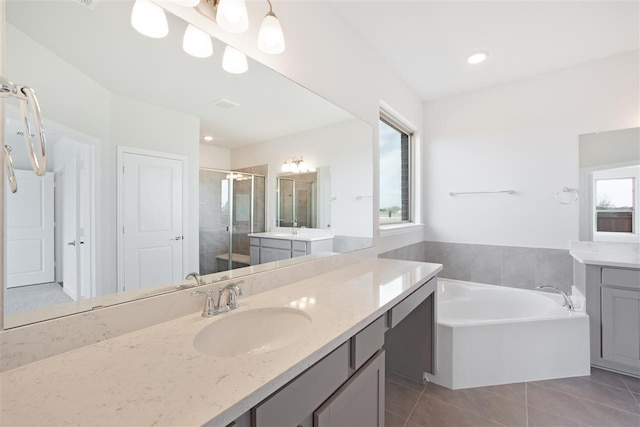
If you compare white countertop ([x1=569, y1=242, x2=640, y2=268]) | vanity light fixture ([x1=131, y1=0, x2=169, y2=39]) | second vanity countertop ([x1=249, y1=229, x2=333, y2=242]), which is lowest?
white countertop ([x1=569, y1=242, x2=640, y2=268])

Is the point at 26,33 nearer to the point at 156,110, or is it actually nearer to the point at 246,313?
the point at 156,110

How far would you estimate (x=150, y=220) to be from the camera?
98 centimetres

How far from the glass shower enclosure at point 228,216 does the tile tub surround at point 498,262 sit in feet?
4.32

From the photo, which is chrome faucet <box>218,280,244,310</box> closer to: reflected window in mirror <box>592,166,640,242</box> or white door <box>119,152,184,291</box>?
white door <box>119,152,184,291</box>

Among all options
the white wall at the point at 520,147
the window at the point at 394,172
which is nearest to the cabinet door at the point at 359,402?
the window at the point at 394,172

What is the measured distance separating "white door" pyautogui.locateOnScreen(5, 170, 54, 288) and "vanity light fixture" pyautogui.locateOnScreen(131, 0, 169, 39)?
1.83 ft

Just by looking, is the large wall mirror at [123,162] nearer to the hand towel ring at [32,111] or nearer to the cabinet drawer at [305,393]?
the hand towel ring at [32,111]

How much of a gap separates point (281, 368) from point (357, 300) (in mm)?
561

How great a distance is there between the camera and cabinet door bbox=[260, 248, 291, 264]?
4.48 ft

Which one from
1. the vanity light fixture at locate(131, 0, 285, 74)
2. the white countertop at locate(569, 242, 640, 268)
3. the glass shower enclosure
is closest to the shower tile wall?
the glass shower enclosure

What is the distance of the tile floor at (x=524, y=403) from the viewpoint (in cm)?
158

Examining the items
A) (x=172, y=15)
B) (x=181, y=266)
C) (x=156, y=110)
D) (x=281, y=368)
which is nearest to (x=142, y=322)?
(x=181, y=266)

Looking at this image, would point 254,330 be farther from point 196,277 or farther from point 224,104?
point 224,104

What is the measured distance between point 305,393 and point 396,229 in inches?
77.8
